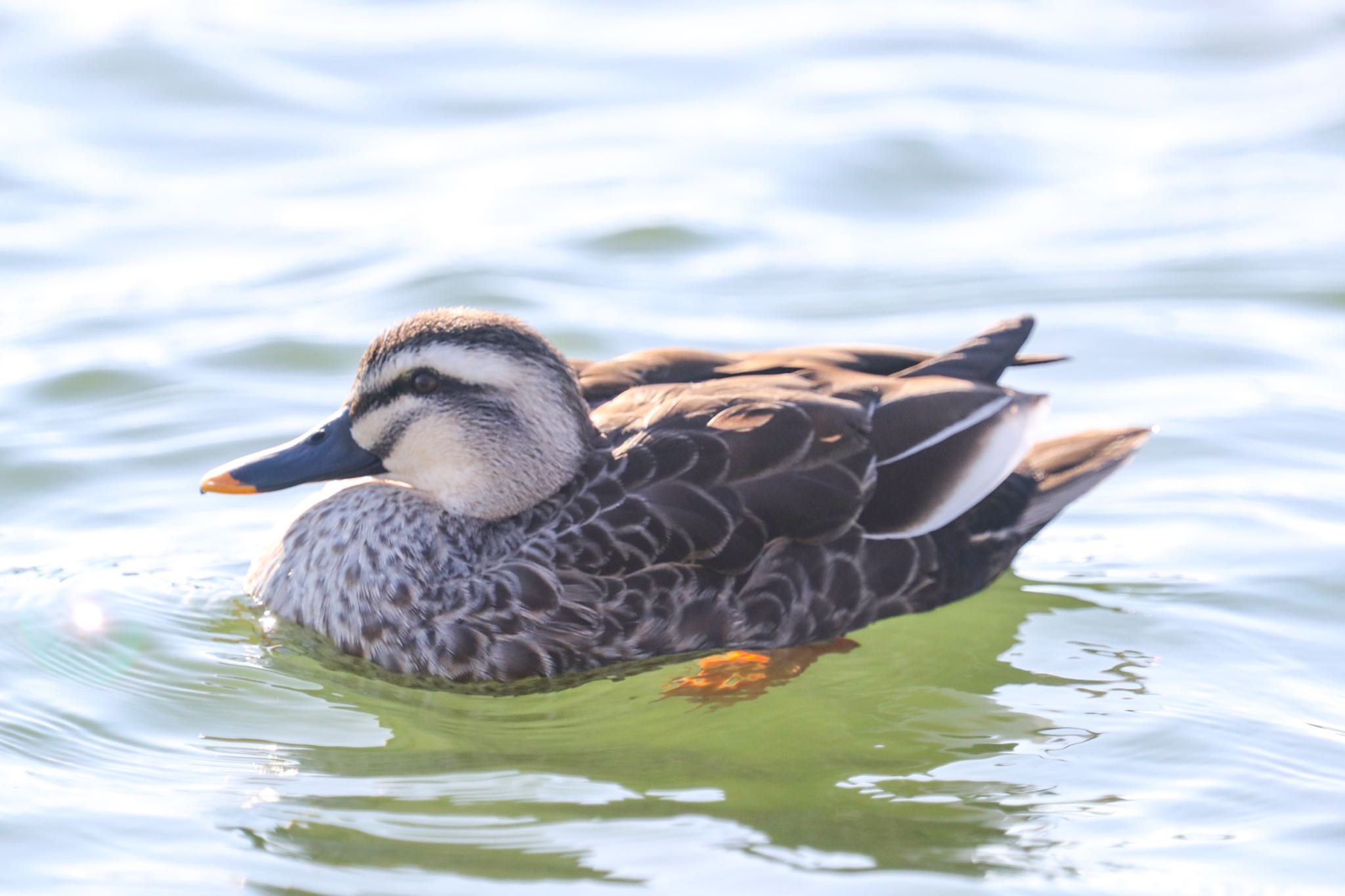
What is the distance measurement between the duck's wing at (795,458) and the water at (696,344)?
0.56 metres

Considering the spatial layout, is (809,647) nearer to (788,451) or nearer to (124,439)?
(788,451)

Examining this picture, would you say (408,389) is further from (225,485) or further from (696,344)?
(696,344)

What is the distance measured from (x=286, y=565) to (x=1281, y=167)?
8.12 metres

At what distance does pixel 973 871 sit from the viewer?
209 inches

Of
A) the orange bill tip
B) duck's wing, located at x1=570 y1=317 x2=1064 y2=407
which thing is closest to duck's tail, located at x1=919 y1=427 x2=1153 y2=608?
duck's wing, located at x1=570 y1=317 x2=1064 y2=407

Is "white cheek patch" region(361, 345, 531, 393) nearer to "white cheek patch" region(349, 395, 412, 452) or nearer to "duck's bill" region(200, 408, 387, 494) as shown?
"white cheek patch" region(349, 395, 412, 452)

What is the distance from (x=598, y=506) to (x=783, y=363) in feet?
3.71

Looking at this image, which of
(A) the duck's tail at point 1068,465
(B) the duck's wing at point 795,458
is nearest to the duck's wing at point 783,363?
(B) the duck's wing at point 795,458

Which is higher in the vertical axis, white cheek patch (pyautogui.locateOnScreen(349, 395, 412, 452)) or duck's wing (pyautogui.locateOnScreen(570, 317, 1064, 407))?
duck's wing (pyautogui.locateOnScreen(570, 317, 1064, 407))

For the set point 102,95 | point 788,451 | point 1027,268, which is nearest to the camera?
point 788,451

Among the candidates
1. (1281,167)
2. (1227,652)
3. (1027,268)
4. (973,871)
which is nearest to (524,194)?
(1027,268)

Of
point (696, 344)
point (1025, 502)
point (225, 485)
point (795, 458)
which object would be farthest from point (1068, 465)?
point (225, 485)

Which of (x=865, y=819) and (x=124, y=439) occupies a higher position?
(x=124, y=439)

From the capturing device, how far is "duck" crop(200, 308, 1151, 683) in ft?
20.8
